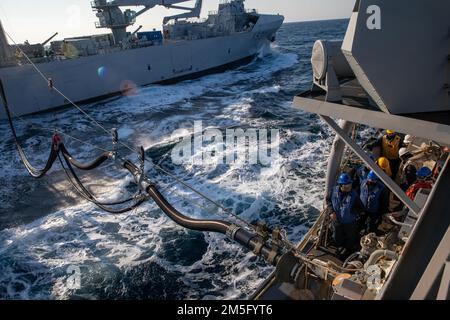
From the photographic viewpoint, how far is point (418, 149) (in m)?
7.87

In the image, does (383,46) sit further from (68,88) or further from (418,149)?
(68,88)

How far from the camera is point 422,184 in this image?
569 cm

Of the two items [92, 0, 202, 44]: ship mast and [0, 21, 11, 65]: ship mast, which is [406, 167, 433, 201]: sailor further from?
[92, 0, 202, 44]: ship mast

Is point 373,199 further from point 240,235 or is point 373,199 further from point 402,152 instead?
point 240,235

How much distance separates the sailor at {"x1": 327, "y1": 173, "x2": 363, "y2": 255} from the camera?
5711mm

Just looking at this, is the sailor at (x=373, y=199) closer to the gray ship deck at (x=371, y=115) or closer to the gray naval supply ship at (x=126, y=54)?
the gray ship deck at (x=371, y=115)

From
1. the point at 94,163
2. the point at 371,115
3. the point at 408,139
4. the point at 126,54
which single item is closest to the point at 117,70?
the point at 126,54

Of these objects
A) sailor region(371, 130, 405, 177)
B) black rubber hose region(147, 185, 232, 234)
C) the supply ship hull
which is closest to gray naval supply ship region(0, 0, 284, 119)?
the supply ship hull

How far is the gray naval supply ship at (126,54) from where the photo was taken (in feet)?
86.8

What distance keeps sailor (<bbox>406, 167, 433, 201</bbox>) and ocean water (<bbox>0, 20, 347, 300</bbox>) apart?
3.64 meters

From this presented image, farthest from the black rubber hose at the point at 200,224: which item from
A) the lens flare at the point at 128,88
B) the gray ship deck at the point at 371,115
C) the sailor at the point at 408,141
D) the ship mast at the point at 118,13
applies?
the ship mast at the point at 118,13

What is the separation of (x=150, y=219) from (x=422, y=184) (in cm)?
781

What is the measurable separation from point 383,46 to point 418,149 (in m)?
5.66

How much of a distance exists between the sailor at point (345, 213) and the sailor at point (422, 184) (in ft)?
3.00
